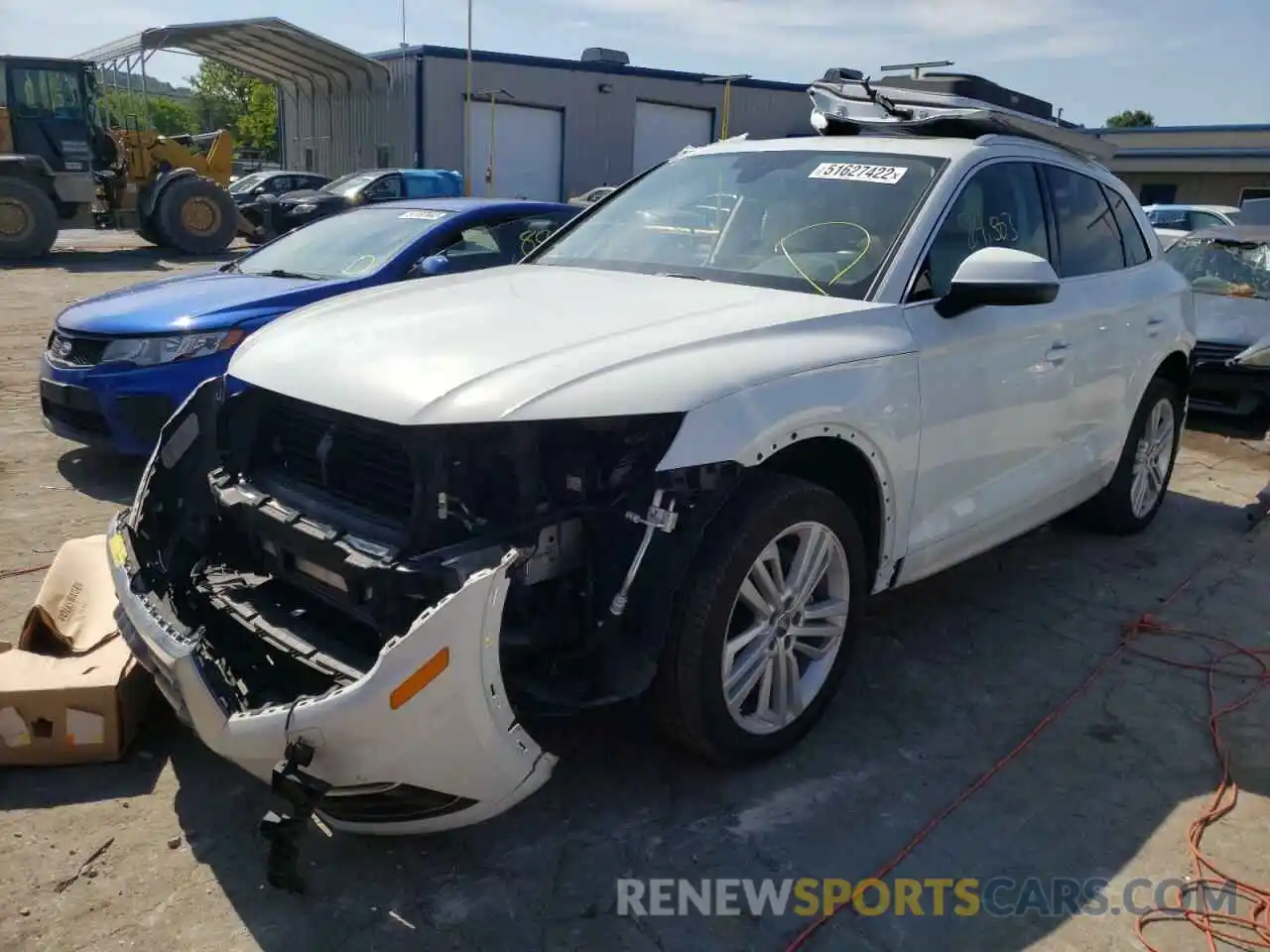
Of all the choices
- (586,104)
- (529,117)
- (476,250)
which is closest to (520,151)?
(529,117)

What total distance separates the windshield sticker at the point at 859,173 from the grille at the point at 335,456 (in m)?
2.01

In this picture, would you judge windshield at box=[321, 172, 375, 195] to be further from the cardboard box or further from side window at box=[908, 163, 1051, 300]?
the cardboard box

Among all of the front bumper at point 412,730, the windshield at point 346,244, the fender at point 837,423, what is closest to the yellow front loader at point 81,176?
the windshield at point 346,244

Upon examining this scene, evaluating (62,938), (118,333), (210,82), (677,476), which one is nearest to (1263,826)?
(677,476)

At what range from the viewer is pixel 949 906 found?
8.71 feet

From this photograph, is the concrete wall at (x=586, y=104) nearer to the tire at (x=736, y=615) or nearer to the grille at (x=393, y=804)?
the tire at (x=736, y=615)

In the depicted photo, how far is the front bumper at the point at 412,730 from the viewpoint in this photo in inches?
87.3

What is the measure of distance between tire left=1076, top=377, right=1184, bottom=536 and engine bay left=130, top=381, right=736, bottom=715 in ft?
10.4

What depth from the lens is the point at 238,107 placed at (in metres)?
63.4

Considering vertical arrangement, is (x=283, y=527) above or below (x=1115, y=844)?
above

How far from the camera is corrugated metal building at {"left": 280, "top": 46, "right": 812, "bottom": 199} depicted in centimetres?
2659

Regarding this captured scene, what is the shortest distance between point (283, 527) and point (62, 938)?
42.1 inches

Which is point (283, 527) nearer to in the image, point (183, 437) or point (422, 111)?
point (183, 437)

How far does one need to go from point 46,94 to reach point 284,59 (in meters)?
10.3
